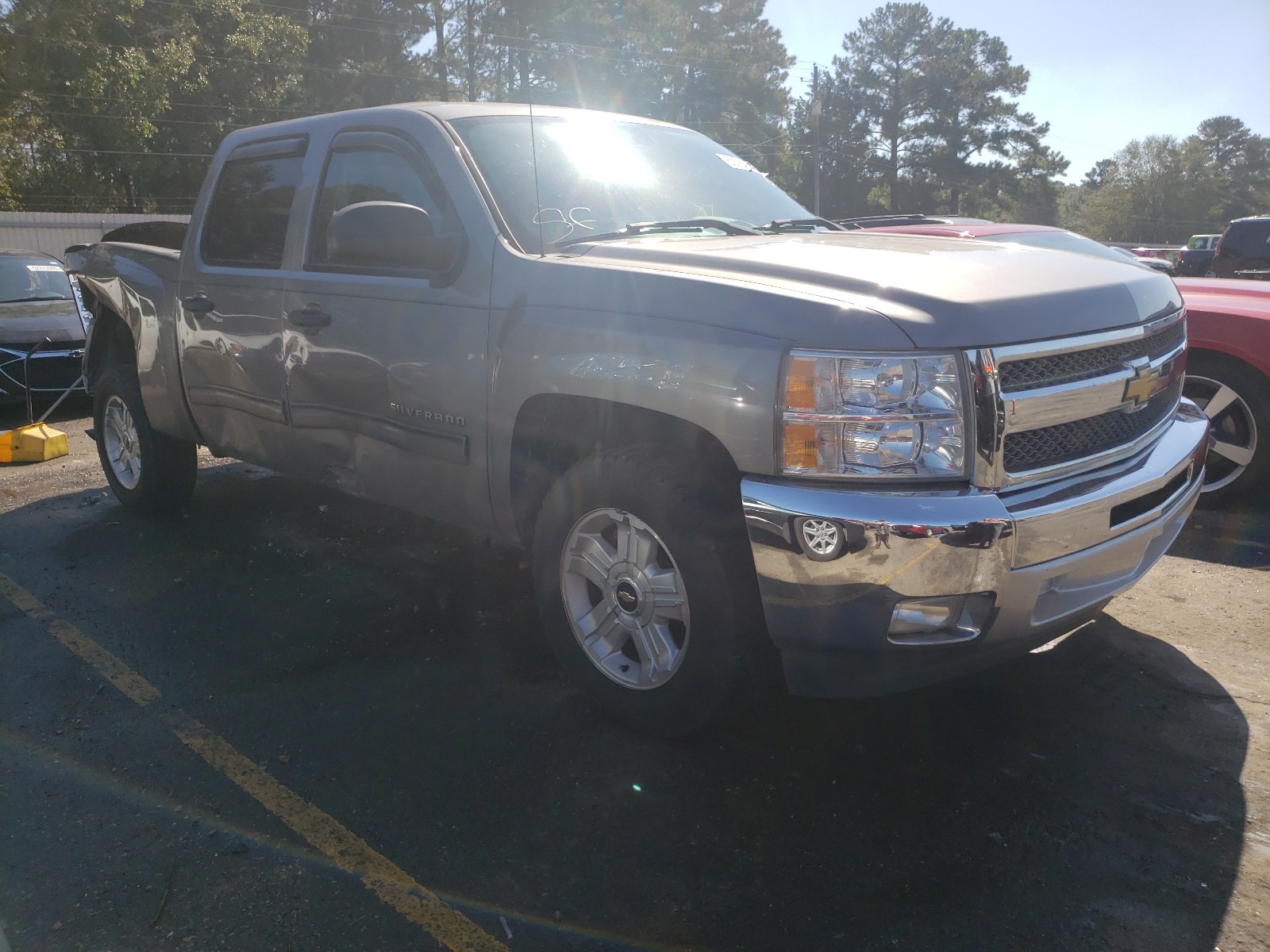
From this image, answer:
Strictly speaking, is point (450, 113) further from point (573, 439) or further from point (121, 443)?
point (121, 443)

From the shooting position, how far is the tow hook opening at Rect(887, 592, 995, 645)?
2.60 meters

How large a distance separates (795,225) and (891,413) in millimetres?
1842

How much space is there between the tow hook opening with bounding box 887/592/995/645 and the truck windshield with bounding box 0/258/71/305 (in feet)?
35.5

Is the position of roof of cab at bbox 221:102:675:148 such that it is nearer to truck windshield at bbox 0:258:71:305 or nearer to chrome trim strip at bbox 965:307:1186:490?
chrome trim strip at bbox 965:307:1186:490

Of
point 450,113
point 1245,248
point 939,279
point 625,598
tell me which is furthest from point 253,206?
point 1245,248

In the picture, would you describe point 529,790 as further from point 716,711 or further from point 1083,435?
point 1083,435

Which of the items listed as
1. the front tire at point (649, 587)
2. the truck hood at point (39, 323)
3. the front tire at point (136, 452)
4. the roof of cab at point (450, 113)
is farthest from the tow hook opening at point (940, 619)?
the truck hood at point (39, 323)

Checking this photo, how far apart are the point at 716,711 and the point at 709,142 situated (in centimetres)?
281

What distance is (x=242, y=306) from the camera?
4605mm

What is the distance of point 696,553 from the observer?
9.58 ft

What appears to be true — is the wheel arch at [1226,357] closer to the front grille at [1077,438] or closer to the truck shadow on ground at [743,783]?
the truck shadow on ground at [743,783]

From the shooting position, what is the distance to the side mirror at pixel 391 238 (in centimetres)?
345

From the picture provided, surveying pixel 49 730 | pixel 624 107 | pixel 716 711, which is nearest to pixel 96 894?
pixel 49 730

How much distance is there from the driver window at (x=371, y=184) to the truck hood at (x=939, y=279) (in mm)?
770
